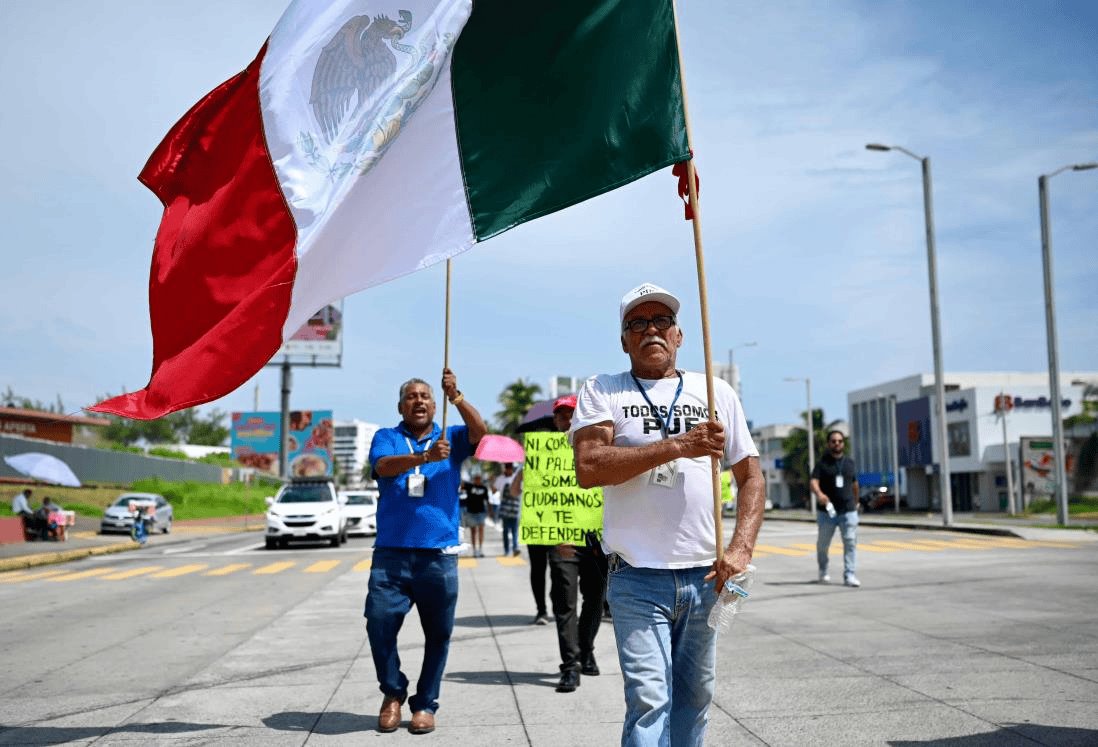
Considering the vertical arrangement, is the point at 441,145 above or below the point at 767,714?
above

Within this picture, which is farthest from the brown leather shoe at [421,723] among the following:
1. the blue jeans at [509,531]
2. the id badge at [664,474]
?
the blue jeans at [509,531]

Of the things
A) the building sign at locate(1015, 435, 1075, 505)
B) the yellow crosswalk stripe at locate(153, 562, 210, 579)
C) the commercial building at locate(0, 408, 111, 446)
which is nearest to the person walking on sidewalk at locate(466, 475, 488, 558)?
the yellow crosswalk stripe at locate(153, 562, 210, 579)

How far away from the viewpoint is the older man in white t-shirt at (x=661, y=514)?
154 inches

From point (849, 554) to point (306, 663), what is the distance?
7689 mm

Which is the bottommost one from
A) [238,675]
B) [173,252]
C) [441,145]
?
[238,675]

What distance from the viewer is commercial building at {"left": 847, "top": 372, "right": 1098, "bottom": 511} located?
71125 mm

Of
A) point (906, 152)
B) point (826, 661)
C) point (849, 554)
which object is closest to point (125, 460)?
point (906, 152)

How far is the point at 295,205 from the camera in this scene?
550 centimetres

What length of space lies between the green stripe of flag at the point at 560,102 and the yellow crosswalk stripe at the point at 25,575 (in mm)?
16013

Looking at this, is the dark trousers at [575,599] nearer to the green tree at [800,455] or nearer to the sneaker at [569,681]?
the sneaker at [569,681]

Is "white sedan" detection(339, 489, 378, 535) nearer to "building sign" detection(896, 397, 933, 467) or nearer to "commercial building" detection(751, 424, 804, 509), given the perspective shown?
"building sign" detection(896, 397, 933, 467)

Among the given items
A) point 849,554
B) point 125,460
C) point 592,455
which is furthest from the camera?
point 125,460

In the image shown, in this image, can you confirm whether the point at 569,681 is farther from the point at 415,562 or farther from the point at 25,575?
the point at 25,575

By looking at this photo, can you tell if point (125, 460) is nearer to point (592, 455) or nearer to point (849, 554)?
point (849, 554)
